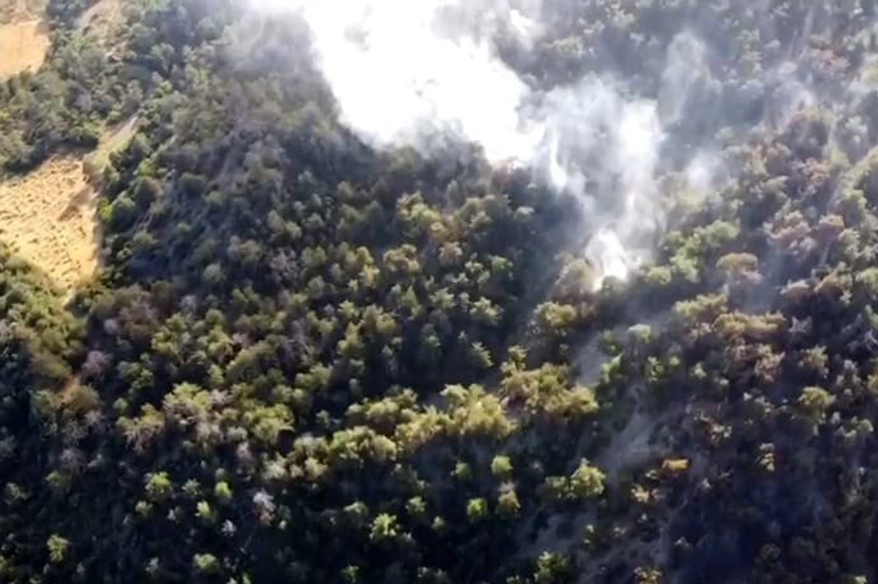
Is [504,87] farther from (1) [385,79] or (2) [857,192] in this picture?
(2) [857,192]

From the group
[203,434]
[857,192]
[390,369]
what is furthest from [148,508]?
[857,192]

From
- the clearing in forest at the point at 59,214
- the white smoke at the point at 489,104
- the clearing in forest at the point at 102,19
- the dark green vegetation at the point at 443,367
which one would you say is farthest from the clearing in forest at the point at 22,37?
the white smoke at the point at 489,104

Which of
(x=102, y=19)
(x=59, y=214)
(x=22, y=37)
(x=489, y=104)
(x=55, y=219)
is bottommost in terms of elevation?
(x=55, y=219)

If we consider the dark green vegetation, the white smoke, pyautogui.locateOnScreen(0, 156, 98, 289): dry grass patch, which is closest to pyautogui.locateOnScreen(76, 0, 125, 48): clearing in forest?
pyautogui.locateOnScreen(0, 156, 98, 289): dry grass patch

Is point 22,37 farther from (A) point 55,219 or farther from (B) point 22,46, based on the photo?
(A) point 55,219

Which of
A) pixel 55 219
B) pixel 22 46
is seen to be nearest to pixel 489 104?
pixel 55 219

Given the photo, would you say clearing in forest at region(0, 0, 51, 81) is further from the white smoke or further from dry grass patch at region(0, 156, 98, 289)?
the white smoke

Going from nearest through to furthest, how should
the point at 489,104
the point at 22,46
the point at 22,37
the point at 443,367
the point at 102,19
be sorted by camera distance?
the point at 443,367 → the point at 489,104 → the point at 102,19 → the point at 22,46 → the point at 22,37

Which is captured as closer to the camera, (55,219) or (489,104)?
(55,219)
